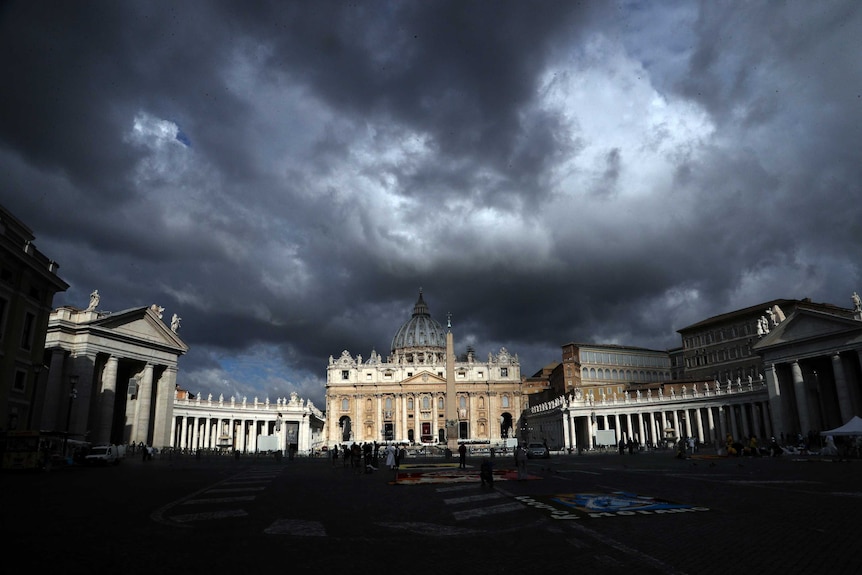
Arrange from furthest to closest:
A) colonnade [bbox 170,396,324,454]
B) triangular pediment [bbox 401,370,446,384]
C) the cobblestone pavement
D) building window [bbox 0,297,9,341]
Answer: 1. triangular pediment [bbox 401,370,446,384]
2. colonnade [bbox 170,396,324,454]
3. building window [bbox 0,297,9,341]
4. the cobblestone pavement

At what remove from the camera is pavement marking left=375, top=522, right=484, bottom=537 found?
1016 centimetres

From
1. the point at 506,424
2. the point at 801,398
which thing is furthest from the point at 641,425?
the point at 506,424

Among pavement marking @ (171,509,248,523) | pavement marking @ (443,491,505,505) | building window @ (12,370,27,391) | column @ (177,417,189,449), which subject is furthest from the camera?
column @ (177,417,189,449)

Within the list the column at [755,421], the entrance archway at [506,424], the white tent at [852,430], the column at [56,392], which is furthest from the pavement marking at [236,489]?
the entrance archway at [506,424]

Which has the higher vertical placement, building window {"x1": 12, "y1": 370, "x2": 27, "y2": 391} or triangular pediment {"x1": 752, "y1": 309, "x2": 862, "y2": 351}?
triangular pediment {"x1": 752, "y1": 309, "x2": 862, "y2": 351}

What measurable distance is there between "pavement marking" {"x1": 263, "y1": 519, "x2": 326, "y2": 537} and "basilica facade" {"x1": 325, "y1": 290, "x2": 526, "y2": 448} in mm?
111782

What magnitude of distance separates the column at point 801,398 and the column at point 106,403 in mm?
56820

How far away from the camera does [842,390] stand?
46.1m

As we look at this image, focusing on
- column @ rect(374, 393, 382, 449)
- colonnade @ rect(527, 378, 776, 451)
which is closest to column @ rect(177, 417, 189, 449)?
column @ rect(374, 393, 382, 449)

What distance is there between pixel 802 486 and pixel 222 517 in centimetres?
1603

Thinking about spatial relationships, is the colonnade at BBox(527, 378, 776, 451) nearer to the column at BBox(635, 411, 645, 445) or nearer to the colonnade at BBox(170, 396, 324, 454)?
the column at BBox(635, 411, 645, 445)

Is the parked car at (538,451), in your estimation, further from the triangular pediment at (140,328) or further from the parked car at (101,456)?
the triangular pediment at (140,328)

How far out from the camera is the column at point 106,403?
47.8 meters

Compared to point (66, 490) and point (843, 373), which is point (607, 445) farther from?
point (66, 490)
